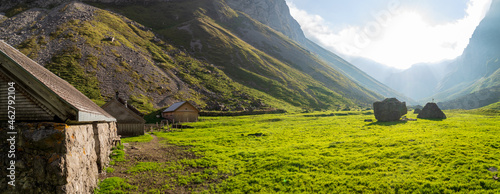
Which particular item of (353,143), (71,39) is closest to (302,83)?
(71,39)

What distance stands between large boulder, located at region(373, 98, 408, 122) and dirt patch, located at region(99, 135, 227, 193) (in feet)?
125

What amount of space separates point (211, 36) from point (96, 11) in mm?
82844

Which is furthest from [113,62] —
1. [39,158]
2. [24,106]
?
[39,158]

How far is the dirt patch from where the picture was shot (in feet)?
47.8

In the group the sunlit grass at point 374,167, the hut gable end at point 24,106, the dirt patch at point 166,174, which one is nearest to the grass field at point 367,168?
the sunlit grass at point 374,167

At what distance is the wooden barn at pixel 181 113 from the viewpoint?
64688 mm

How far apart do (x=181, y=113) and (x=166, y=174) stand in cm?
5067

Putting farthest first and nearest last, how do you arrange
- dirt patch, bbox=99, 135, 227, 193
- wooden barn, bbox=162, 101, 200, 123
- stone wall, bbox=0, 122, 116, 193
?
1. wooden barn, bbox=162, 101, 200, 123
2. dirt patch, bbox=99, 135, 227, 193
3. stone wall, bbox=0, 122, 116, 193

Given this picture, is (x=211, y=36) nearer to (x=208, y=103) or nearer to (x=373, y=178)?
(x=208, y=103)

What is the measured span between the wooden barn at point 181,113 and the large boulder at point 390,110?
4952 cm

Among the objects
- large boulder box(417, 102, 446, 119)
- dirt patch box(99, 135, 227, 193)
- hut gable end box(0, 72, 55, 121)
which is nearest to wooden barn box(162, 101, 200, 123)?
dirt patch box(99, 135, 227, 193)

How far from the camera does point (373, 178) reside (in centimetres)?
1359

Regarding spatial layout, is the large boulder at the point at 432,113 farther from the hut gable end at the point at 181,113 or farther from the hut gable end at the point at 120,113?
the hut gable end at the point at 181,113

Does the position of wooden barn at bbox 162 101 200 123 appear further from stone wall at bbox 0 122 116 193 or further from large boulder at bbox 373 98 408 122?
stone wall at bbox 0 122 116 193
